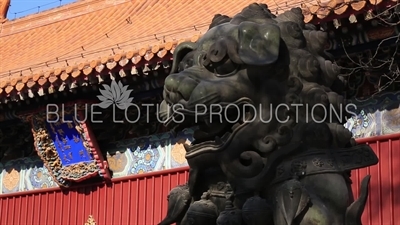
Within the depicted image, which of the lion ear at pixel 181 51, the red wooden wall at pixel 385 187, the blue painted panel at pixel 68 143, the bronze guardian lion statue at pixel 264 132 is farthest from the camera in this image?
the blue painted panel at pixel 68 143

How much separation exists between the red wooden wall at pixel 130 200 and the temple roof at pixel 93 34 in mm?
1523

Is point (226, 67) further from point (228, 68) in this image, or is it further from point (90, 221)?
point (90, 221)

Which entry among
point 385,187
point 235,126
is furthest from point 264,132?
point 385,187

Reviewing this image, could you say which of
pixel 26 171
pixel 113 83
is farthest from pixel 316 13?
pixel 26 171

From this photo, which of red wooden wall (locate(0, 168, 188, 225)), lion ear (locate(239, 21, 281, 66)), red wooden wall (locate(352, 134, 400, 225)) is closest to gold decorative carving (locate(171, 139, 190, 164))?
red wooden wall (locate(0, 168, 188, 225))

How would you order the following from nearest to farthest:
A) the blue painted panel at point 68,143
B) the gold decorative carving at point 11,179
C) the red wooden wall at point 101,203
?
the red wooden wall at point 101,203 < the blue painted panel at point 68,143 < the gold decorative carving at point 11,179

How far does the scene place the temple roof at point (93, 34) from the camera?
33.9 ft

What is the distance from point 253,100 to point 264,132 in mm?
148

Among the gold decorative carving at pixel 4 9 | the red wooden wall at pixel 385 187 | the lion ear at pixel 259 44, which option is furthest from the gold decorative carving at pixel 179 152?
the gold decorative carving at pixel 4 9

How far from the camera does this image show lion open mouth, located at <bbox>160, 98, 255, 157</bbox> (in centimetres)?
383

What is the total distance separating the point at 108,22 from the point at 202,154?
10842 mm

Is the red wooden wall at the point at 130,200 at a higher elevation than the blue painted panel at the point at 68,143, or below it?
below

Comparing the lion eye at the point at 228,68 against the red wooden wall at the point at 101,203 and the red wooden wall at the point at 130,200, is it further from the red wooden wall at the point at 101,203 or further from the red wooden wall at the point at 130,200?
the red wooden wall at the point at 101,203

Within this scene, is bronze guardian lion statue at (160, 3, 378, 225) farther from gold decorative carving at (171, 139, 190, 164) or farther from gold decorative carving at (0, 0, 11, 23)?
gold decorative carving at (0, 0, 11, 23)
